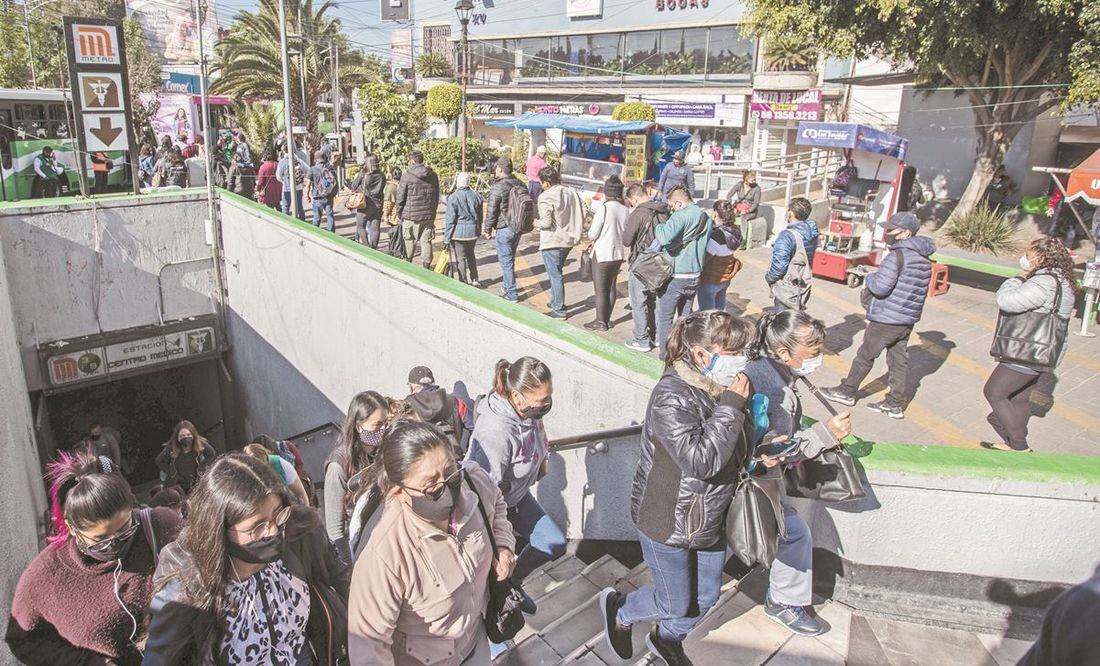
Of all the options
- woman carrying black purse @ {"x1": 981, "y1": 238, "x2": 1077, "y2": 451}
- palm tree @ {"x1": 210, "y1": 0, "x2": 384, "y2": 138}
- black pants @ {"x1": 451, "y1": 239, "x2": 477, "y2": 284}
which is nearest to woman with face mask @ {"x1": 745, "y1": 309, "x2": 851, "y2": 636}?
woman carrying black purse @ {"x1": 981, "y1": 238, "x2": 1077, "y2": 451}

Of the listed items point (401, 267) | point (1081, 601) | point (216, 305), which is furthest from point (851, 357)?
point (216, 305)

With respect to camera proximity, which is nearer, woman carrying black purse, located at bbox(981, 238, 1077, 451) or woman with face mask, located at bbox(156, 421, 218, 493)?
woman carrying black purse, located at bbox(981, 238, 1077, 451)

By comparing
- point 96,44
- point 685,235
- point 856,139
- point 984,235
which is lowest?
point 984,235

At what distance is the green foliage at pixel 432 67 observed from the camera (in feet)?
144

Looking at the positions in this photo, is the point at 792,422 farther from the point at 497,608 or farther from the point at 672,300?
the point at 672,300

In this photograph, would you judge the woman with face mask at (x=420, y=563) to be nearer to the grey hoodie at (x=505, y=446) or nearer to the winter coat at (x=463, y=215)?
the grey hoodie at (x=505, y=446)

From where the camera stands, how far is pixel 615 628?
3.38 m

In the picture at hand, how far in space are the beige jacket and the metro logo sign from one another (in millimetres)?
10211

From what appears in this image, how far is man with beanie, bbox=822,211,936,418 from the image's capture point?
19.1ft

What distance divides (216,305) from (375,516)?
1060 centimetres

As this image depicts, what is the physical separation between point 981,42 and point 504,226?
975 cm

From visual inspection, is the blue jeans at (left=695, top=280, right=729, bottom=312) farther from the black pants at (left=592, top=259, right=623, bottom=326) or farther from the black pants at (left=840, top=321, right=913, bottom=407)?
the black pants at (left=840, top=321, right=913, bottom=407)

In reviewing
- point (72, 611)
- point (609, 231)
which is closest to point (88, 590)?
point (72, 611)

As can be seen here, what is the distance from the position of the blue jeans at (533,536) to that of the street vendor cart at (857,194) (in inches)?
320
